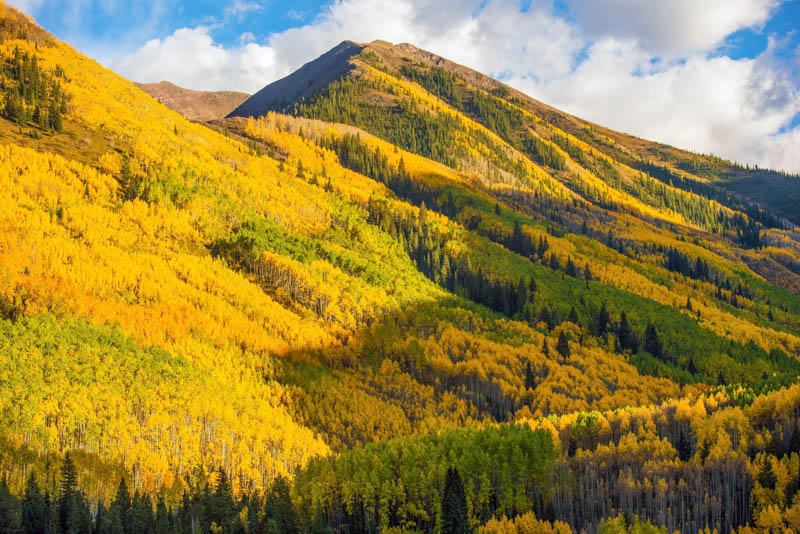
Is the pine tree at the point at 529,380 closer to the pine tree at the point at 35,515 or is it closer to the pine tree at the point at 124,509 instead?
the pine tree at the point at 124,509

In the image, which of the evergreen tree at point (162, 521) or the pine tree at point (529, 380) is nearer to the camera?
the evergreen tree at point (162, 521)

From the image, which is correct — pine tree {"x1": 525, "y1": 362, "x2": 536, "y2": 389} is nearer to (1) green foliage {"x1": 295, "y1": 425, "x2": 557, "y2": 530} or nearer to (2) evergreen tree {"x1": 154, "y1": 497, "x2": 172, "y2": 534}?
(1) green foliage {"x1": 295, "y1": 425, "x2": 557, "y2": 530}

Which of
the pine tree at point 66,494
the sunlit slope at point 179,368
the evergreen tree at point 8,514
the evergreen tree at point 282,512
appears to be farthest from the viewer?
the sunlit slope at point 179,368

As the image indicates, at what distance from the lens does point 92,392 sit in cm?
13062

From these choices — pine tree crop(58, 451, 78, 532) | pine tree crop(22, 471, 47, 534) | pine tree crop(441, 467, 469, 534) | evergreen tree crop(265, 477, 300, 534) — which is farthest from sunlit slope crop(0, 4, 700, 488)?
pine tree crop(441, 467, 469, 534)

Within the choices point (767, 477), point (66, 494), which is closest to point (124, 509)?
point (66, 494)

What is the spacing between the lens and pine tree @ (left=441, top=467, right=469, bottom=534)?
90438 millimetres

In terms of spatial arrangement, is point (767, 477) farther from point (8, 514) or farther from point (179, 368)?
point (179, 368)

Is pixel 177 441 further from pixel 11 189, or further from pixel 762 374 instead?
pixel 762 374

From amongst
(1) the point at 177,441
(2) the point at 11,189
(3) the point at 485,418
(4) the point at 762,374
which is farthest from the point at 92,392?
(4) the point at 762,374

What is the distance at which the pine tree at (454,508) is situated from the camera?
9044 centimetres

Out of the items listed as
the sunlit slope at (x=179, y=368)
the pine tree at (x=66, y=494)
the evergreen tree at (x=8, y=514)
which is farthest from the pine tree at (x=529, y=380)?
the evergreen tree at (x=8, y=514)

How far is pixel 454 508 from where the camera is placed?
300ft

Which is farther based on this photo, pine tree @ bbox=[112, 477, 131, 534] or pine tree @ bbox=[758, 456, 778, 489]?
pine tree @ bbox=[112, 477, 131, 534]
